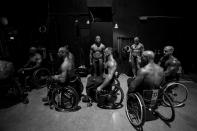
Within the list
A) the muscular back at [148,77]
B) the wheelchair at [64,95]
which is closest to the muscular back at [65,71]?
the wheelchair at [64,95]

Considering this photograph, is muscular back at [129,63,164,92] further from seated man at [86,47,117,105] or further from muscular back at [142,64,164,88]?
seated man at [86,47,117,105]

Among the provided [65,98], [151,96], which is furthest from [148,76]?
[65,98]

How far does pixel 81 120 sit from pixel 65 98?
100 centimetres

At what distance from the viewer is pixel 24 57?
8.47 m

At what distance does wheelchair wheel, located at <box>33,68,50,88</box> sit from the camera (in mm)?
6460

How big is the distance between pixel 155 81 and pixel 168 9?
6.21 metres

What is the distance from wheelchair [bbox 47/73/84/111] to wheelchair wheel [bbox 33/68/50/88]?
6.15 ft

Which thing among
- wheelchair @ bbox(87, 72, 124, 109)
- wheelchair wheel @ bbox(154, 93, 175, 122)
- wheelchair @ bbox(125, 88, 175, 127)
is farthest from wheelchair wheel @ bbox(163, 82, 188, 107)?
wheelchair @ bbox(87, 72, 124, 109)

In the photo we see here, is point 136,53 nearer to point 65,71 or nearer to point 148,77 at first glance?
point 65,71

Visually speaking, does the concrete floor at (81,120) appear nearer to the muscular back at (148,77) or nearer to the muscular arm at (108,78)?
the muscular arm at (108,78)

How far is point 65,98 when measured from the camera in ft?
16.3

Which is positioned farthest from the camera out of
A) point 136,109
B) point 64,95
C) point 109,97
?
point 64,95

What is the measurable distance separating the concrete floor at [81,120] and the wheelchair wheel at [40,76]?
4.92ft

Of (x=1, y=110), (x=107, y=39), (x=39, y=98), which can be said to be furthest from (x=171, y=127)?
(x=107, y=39)
